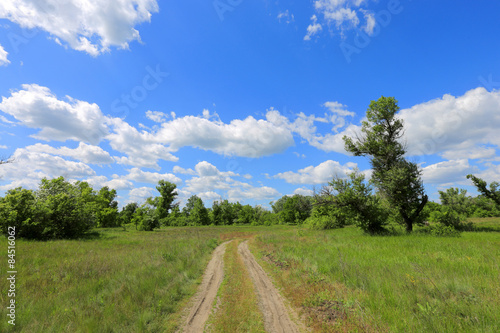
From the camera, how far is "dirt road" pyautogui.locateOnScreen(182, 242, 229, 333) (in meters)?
6.02

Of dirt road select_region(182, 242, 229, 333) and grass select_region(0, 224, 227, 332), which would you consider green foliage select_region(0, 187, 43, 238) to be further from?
dirt road select_region(182, 242, 229, 333)

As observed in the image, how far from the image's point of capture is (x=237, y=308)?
702 centimetres

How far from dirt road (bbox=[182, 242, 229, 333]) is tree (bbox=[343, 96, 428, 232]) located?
2324 cm

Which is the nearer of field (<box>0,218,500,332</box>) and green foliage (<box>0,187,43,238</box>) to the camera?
field (<box>0,218,500,332</box>)

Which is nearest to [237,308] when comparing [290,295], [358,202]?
[290,295]

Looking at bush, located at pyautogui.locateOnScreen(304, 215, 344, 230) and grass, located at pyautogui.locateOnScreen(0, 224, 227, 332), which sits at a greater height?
grass, located at pyautogui.locateOnScreen(0, 224, 227, 332)

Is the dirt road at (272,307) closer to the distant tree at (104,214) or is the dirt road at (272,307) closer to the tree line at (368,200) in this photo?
Result: the tree line at (368,200)

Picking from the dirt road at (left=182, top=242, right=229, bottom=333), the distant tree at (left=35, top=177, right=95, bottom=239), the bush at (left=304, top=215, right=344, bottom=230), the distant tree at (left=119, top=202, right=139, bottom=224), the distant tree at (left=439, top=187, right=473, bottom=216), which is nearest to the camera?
the dirt road at (left=182, top=242, right=229, bottom=333)

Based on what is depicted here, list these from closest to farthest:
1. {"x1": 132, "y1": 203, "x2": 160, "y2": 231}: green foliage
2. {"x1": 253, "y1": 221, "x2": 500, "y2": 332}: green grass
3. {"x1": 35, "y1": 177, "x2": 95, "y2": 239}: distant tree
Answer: {"x1": 253, "y1": 221, "x2": 500, "y2": 332}: green grass, {"x1": 35, "y1": 177, "x2": 95, "y2": 239}: distant tree, {"x1": 132, "y1": 203, "x2": 160, "y2": 231}: green foliage

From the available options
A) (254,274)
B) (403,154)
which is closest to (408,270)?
(254,274)

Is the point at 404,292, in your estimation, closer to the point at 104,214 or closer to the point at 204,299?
the point at 204,299

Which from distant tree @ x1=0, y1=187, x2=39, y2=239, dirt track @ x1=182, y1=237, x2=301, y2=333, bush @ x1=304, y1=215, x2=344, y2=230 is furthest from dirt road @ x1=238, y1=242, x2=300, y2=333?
bush @ x1=304, y1=215, x2=344, y2=230

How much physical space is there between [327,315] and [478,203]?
344ft

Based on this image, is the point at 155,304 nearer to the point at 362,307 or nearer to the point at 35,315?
the point at 35,315
